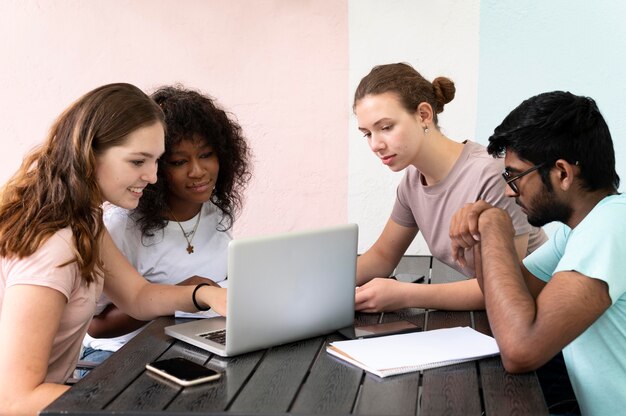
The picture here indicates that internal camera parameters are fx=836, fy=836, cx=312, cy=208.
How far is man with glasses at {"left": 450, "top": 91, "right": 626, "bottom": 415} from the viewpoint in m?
1.58

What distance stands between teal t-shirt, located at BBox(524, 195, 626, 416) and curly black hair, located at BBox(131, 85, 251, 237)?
112 cm

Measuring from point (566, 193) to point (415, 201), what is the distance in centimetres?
78

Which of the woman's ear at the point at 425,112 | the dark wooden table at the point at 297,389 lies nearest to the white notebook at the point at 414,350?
the dark wooden table at the point at 297,389

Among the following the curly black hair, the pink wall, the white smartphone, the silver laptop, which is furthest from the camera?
the pink wall

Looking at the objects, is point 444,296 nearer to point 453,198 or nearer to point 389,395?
point 453,198

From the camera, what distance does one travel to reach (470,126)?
147 inches

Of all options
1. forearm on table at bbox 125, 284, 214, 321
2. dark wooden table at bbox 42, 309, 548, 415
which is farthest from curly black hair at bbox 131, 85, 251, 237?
dark wooden table at bbox 42, 309, 548, 415

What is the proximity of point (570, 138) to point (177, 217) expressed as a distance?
121 cm

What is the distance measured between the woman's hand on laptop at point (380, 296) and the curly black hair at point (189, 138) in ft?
2.15

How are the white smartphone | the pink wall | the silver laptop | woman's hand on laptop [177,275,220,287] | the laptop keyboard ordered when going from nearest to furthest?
the white smartphone, the silver laptop, the laptop keyboard, woman's hand on laptop [177,275,220,287], the pink wall

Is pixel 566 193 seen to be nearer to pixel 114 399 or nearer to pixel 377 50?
pixel 114 399

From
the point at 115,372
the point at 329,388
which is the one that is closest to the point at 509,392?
the point at 329,388

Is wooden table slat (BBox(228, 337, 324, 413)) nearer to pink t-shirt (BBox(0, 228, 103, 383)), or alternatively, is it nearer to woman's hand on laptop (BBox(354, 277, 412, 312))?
woman's hand on laptop (BBox(354, 277, 412, 312))

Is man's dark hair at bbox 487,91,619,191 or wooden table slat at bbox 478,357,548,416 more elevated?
man's dark hair at bbox 487,91,619,191
